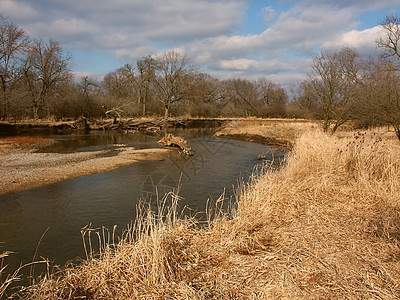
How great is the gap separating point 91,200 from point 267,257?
6569mm

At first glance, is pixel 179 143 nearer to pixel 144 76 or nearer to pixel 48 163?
pixel 48 163

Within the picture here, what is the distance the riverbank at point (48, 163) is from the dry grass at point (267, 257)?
7.13 meters

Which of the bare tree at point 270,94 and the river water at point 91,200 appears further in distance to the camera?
the bare tree at point 270,94

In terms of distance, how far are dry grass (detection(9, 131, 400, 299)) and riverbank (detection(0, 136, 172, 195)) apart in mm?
7128

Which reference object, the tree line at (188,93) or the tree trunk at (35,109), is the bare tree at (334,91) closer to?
the tree line at (188,93)

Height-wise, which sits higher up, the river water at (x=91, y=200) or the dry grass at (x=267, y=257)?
the dry grass at (x=267, y=257)

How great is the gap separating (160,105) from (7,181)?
131 ft

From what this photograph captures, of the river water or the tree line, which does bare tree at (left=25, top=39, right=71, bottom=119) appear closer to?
the tree line

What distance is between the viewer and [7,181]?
9859 millimetres

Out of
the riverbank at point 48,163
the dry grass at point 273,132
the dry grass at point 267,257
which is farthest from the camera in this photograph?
the dry grass at point 273,132

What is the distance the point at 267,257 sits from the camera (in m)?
3.97

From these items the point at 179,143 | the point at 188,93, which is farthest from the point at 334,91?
the point at 188,93

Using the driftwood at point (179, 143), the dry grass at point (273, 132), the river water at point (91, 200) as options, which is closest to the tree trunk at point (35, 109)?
the driftwood at point (179, 143)

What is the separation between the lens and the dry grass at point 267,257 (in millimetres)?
3279
